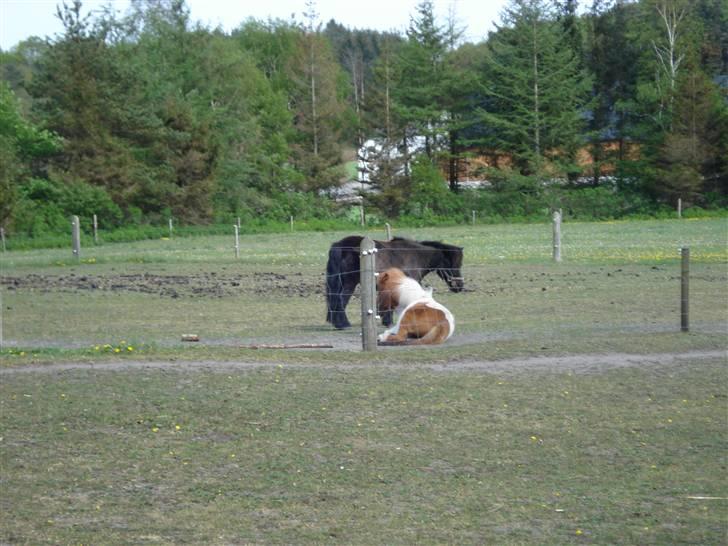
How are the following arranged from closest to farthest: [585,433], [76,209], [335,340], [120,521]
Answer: [120,521] → [585,433] → [335,340] → [76,209]

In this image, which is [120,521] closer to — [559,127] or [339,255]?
[339,255]

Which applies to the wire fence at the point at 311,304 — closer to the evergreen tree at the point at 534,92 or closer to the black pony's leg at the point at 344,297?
the black pony's leg at the point at 344,297

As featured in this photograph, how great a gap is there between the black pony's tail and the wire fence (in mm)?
87

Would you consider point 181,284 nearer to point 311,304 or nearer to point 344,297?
point 311,304

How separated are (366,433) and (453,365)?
9.17ft

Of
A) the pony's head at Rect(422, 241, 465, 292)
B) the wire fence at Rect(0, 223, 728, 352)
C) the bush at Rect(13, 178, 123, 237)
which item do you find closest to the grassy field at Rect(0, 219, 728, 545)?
the wire fence at Rect(0, 223, 728, 352)

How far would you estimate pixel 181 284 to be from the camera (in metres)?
21.9

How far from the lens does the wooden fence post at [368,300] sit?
1128cm

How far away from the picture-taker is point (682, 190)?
54812 mm

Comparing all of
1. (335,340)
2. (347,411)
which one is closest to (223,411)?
(347,411)

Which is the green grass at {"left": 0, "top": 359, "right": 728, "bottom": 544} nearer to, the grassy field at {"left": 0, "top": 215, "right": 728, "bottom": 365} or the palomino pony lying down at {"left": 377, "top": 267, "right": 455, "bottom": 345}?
the palomino pony lying down at {"left": 377, "top": 267, "right": 455, "bottom": 345}

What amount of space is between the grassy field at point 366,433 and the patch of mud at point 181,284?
4435 millimetres

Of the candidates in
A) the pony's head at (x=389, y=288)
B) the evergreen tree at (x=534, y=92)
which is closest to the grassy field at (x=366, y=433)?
the pony's head at (x=389, y=288)

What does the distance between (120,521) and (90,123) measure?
47009 mm
